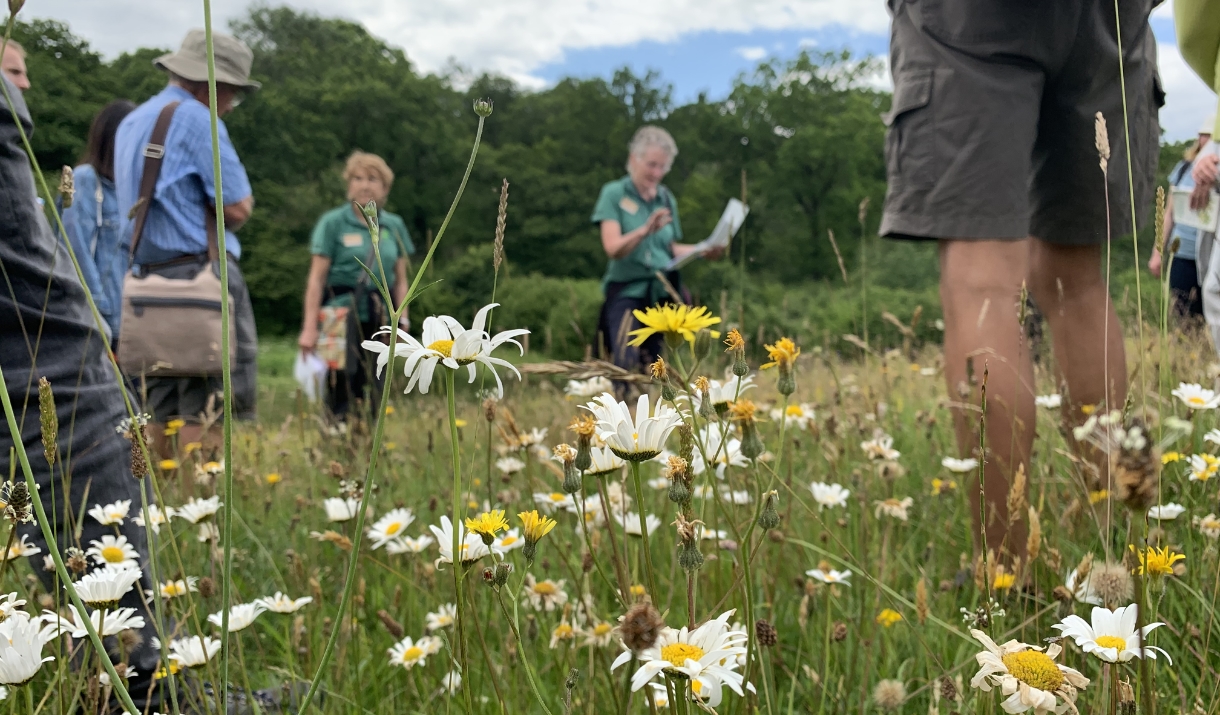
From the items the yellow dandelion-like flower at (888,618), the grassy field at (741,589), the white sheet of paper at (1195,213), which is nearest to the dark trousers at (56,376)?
the grassy field at (741,589)

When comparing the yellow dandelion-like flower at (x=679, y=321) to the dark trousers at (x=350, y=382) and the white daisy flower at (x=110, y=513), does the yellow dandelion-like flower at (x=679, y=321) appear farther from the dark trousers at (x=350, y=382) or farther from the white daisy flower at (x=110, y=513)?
the dark trousers at (x=350, y=382)

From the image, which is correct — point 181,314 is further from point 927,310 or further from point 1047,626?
point 927,310

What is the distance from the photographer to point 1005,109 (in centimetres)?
164

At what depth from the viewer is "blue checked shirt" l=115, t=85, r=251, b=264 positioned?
9.41ft

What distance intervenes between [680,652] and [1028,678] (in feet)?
0.88

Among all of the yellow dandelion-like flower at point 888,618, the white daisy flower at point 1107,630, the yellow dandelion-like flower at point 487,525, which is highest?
the yellow dandelion-like flower at point 487,525

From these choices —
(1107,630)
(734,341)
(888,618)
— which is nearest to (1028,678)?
(1107,630)

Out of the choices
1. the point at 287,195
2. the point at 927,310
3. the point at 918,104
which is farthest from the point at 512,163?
the point at 918,104

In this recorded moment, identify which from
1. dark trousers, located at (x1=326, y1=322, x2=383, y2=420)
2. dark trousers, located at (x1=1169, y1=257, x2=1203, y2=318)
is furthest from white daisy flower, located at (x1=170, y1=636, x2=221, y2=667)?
dark trousers, located at (x1=1169, y1=257, x2=1203, y2=318)

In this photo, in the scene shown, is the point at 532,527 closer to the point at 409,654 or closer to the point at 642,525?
the point at 642,525

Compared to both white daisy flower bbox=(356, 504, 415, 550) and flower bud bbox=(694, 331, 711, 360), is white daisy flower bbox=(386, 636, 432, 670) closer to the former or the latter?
white daisy flower bbox=(356, 504, 415, 550)

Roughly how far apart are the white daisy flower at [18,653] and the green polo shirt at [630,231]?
12.9 feet

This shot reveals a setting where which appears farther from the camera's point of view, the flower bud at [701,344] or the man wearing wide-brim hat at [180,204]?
the man wearing wide-brim hat at [180,204]

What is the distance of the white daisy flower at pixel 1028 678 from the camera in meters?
0.62
